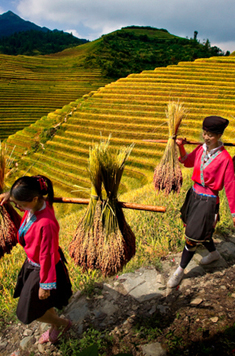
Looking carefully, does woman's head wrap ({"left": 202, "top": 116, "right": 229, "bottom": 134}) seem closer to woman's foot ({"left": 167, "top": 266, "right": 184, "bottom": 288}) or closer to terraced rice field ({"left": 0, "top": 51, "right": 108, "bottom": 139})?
woman's foot ({"left": 167, "top": 266, "right": 184, "bottom": 288})

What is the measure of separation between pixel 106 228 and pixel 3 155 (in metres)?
0.84

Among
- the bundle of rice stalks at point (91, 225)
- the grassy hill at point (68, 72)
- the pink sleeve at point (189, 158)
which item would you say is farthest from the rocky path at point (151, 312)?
the grassy hill at point (68, 72)

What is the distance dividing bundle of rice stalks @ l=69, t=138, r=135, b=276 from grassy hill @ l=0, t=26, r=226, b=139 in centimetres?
1703

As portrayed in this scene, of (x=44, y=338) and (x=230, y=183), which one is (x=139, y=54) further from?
(x=44, y=338)

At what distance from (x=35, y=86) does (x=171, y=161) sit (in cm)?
2346

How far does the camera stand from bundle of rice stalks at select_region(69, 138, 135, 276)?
1.48 meters

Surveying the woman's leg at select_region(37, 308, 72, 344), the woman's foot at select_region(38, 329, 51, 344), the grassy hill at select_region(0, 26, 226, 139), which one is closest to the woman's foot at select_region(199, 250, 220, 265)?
the woman's leg at select_region(37, 308, 72, 344)

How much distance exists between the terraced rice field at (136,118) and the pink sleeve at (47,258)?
6.45 m

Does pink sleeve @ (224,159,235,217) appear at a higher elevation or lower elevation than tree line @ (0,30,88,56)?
lower

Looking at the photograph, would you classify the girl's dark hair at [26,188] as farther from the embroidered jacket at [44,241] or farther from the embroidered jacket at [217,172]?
the embroidered jacket at [217,172]

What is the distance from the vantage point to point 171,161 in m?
2.25

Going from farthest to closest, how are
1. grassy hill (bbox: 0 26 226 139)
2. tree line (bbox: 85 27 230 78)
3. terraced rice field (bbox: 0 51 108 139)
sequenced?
tree line (bbox: 85 27 230 78)
grassy hill (bbox: 0 26 226 139)
terraced rice field (bbox: 0 51 108 139)

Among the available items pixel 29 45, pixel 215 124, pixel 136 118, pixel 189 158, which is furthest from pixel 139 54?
pixel 215 124

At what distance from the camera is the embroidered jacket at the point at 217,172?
1.61 metres
